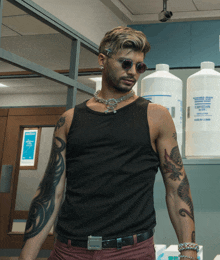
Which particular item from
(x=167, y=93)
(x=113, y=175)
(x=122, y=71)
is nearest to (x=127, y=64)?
(x=122, y=71)

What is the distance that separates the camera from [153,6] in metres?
2.36

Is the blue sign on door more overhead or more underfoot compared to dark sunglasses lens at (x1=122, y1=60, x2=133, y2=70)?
more overhead

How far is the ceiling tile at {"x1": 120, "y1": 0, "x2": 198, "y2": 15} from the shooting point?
2.34 meters

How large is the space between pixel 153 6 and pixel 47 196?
70.5 inches

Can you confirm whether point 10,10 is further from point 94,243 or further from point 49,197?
point 94,243

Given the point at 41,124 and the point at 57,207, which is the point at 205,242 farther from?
the point at 41,124

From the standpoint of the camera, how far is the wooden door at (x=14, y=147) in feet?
12.8

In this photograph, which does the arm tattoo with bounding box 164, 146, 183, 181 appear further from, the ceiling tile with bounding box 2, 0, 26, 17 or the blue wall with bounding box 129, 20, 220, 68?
the ceiling tile with bounding box 2, 0, 26, 17

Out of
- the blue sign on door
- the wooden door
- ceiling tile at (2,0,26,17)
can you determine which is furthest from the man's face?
the blue sign on door

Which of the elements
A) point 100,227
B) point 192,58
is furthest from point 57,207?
point 192,58

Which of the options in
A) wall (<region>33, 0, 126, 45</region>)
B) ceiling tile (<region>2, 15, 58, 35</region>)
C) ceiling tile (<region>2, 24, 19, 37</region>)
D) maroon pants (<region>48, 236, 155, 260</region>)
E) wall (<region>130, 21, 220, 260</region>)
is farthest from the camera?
ceiling tile (<region>2, 24, 19, 37</region>)

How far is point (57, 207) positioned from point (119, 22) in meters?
1.89

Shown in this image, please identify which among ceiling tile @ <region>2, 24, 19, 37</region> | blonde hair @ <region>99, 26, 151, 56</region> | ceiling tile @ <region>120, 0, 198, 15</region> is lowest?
blonde hair @ <region>99, 26, 151, 56</region>

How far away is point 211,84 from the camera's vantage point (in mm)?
1594
